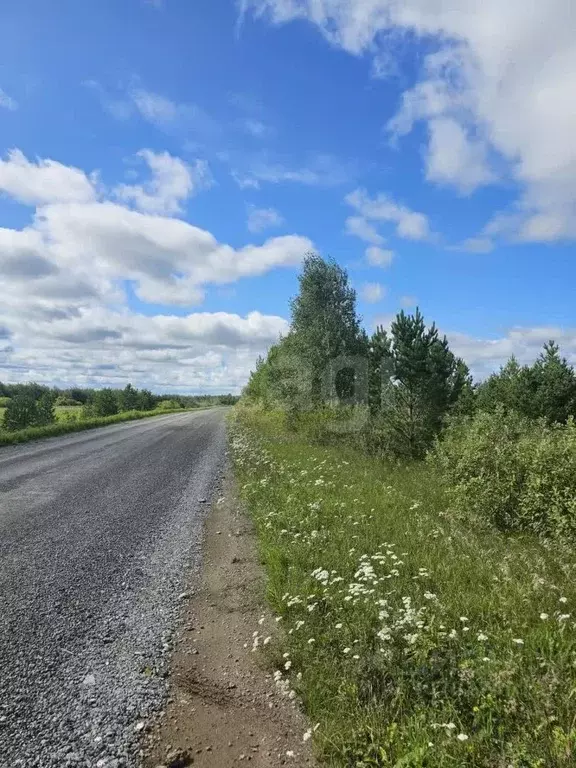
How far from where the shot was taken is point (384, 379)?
25484 millimetres

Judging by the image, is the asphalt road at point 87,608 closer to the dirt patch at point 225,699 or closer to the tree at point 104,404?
the dirt patch at point 225,699

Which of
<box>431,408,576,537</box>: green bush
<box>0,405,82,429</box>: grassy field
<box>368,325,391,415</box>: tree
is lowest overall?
<box>0,405,82,429</box>: grassy field

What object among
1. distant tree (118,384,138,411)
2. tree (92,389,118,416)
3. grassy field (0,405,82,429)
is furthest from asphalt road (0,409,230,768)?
distant tree (118,384,138,411)

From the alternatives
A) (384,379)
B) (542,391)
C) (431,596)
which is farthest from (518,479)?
(542,391)

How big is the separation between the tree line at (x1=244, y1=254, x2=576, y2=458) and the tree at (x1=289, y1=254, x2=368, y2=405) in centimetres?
7

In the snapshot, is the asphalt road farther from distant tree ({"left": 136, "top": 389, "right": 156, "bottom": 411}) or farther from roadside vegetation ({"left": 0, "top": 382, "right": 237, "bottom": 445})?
distant tree ({"left": 136, "top": 389, "right": 156, "bottom": 411})

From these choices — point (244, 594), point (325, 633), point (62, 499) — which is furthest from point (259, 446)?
point (325, 633)

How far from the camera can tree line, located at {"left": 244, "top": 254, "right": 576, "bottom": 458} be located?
18.9 metres

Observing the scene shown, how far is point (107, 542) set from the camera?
8312mm

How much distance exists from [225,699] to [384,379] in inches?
883

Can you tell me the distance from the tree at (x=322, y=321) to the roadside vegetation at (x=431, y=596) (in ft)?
54.5

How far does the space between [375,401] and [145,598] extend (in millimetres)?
21508

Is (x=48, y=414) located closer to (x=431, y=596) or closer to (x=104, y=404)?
(x=104, y=404)

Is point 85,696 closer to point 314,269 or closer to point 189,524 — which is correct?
point 189,524
